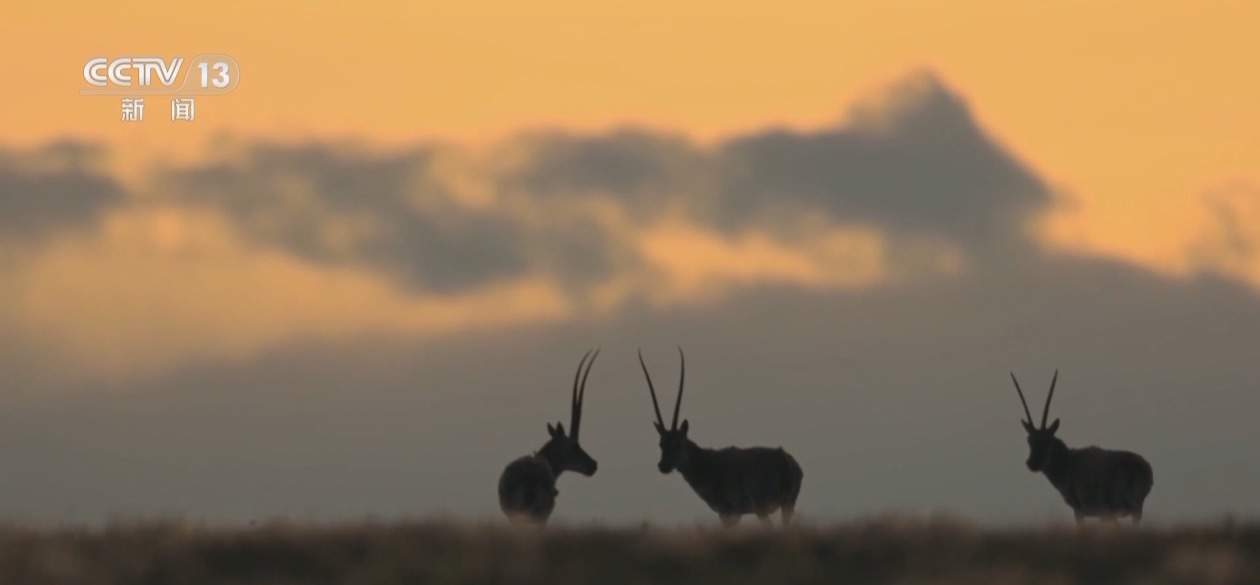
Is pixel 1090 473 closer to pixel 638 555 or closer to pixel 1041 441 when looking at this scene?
pixel 1041 441

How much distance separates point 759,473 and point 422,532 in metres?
10.7

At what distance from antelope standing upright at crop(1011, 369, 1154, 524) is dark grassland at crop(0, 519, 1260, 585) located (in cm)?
944

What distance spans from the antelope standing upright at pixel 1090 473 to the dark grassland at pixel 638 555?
31.0 ft

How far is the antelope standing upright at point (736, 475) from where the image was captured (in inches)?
1342

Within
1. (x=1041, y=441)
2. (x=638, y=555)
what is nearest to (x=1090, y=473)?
(x=1041, y=441)

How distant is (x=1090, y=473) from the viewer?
34.6 meters

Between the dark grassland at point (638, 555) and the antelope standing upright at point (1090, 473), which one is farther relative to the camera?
the antelope standing upright at point (1090, 473)

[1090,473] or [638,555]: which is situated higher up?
[1090,473]

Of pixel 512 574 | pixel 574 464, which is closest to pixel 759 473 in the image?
pixel 574 464

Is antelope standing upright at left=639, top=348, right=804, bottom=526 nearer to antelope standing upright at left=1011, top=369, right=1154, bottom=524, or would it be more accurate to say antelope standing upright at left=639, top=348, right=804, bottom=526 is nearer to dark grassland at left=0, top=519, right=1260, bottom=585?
antelope standing upright at left=1011, top=369, right=1154, bottom=524

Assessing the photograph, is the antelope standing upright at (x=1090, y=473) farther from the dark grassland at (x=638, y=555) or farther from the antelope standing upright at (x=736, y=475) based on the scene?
the dark grassland at (x=638, y=555)

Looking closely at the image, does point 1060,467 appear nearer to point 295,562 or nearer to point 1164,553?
point 1164,553

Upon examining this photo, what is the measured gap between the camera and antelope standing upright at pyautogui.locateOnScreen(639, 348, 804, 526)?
3409 centimetres

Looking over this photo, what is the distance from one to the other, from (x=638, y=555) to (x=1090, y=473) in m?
13.1
